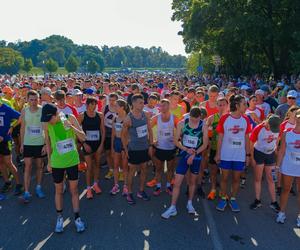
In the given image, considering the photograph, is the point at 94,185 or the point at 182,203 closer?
the point at 182,203

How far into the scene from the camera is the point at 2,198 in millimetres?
5879

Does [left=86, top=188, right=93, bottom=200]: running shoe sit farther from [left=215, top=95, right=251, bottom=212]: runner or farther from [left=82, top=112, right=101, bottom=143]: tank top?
[left=215, top=95, right=251, bottom=212]: runner

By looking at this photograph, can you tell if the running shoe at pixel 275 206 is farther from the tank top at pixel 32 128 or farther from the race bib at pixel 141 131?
the tank top at pixel 32 128

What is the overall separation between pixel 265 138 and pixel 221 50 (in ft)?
75.0

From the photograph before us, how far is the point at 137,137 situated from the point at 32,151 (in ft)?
6.40

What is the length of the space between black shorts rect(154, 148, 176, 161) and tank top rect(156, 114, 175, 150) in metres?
0.07

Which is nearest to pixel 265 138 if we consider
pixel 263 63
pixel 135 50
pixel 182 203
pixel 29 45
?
pixel 182 203

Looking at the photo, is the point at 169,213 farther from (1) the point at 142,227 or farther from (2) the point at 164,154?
(2) the point at 164,154

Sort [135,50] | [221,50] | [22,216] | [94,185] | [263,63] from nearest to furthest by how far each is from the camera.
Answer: [22,216]
[94,185]
[221,50]
[263,63]
[135,50]

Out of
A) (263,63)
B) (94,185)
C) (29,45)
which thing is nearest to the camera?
(94,185)

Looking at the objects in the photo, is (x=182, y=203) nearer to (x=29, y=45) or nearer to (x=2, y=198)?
(x=2, y=198)

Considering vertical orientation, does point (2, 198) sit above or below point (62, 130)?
below

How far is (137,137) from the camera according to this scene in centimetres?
567

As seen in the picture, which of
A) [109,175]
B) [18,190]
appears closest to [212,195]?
[109,175]
